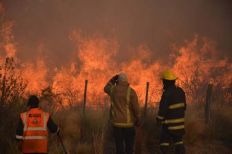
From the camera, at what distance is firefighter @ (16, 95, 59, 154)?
276 inches

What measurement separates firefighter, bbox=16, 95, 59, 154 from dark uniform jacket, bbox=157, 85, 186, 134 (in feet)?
6.61

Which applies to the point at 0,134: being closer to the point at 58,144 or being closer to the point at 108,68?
the point at 58,144

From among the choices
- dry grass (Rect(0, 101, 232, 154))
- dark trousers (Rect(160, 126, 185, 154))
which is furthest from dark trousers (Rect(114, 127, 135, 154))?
dark trousers (Rect(160, 126, 185, 154))

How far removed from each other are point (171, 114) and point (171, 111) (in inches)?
2.1

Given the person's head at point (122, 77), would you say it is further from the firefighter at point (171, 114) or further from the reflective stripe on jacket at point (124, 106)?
the firefighter at point (171, 114)

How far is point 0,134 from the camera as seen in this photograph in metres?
8.89

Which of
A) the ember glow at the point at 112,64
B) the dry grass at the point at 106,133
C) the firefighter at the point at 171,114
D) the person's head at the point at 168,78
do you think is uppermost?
the ember glow at the point at 112,64

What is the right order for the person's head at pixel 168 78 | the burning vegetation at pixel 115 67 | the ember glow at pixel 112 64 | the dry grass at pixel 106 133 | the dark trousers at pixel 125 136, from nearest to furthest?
the person's head at pixel 168 78, the dark trousers at pixel 125 136, the dry grass at pixel 106 133, the burning vegetation at pixel 115 67, the ember glow at pixel 112 64

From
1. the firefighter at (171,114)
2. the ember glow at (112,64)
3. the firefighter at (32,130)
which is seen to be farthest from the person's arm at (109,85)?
the ember glow at (112,64)

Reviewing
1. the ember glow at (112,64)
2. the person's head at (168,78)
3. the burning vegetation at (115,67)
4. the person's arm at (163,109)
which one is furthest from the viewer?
the ember glow at (112,64)

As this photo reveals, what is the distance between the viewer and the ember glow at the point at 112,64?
1944 centimetres

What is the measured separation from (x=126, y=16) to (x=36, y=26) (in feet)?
16.5

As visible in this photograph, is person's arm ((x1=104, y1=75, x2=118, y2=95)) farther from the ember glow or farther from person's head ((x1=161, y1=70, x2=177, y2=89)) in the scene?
the ember glow

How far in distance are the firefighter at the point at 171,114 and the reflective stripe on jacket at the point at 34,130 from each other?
201 centimetres
